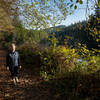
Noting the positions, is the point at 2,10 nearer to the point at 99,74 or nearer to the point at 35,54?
the point at 35,54

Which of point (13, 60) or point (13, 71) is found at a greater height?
point (13, 60)

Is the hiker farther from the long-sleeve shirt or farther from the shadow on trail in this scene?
the shadow on trail

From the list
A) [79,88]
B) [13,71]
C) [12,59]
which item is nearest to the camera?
[79,88]

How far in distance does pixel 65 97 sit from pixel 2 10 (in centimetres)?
921

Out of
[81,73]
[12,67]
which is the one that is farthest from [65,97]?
[12,67]

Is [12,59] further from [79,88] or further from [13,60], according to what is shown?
[79,88]

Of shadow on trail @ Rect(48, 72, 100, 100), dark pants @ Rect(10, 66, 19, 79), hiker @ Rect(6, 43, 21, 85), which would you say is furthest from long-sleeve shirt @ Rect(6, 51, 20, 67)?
shadow on trail @ Rect(48, 72, 100, 100)

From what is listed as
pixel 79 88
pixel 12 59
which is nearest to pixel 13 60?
pixel 12 59

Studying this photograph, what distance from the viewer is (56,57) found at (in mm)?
5828

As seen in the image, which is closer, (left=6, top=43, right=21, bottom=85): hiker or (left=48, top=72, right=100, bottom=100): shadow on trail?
(left=48, top=72, right=100, bottom=100): shadow on trail

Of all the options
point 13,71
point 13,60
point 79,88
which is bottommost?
point 79,88

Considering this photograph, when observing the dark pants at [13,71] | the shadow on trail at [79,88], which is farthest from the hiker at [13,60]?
the shadow on trail at [79,88]

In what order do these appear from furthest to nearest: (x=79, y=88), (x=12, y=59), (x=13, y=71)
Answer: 1. (x=13, y=71)
2. (x=12, y=59)
3. (x=79, y=88)

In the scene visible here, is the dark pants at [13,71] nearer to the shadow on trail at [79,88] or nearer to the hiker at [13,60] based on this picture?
the hiker at [13,60]
